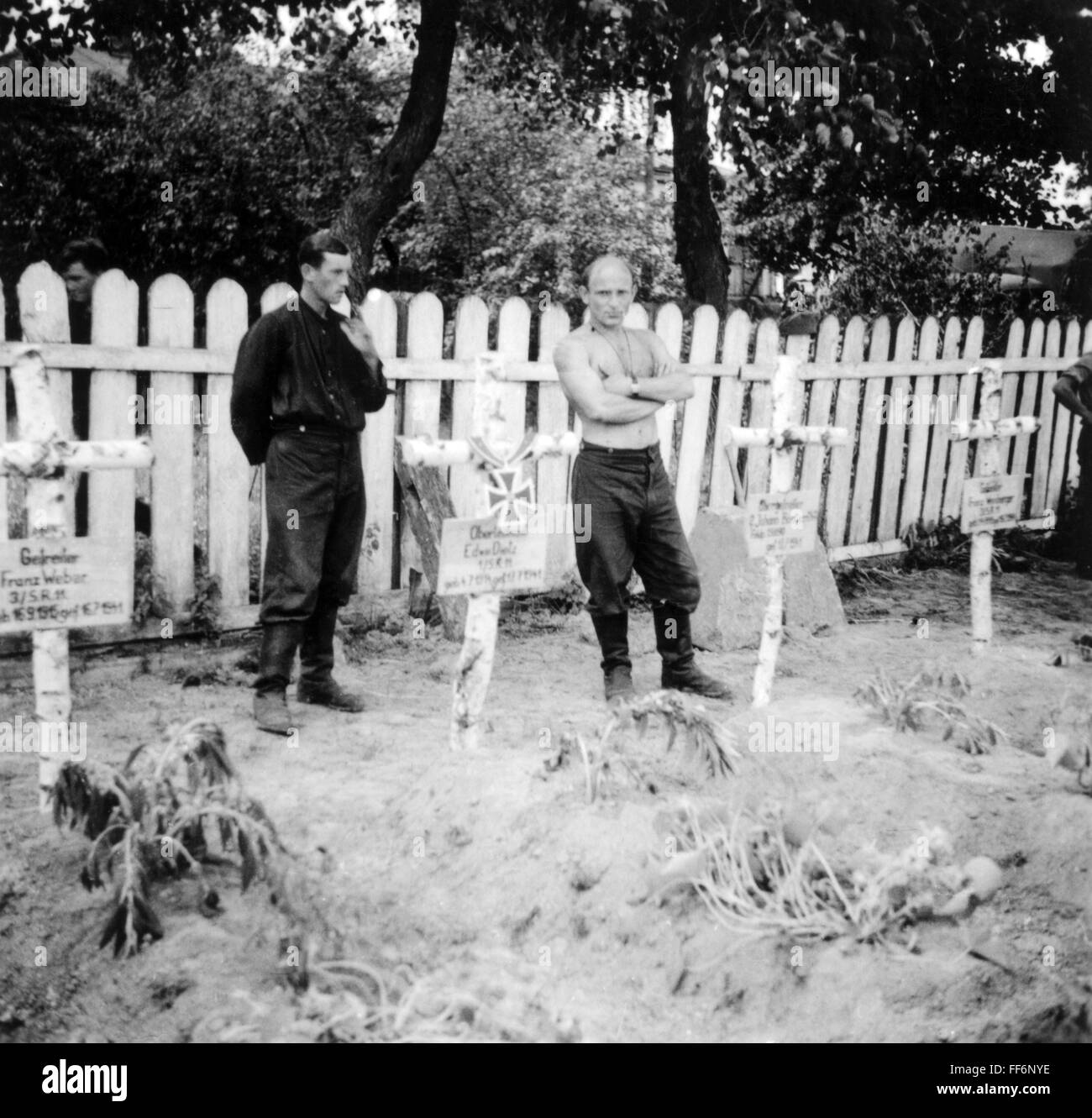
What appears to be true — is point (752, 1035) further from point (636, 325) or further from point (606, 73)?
point (606, 73)

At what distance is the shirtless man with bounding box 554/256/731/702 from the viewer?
4660 mm

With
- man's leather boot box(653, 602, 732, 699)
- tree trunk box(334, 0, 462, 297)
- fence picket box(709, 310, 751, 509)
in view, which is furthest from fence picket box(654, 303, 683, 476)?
tree trunk box(334, 0, 462, 297)

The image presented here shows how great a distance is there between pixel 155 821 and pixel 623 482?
7.96 ft

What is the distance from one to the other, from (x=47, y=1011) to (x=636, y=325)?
4.75 m

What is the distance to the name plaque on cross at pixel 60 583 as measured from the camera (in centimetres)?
312

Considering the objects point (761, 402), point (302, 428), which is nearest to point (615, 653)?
point (302, 428)

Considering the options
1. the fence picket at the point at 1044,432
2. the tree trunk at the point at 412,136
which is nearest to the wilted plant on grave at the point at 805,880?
the fence picket at the point at 1044,432

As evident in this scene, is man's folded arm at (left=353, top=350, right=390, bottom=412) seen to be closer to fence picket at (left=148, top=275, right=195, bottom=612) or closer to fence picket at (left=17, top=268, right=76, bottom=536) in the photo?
Result: fence picket at (left=148, top=275, right=195, bottom=612)

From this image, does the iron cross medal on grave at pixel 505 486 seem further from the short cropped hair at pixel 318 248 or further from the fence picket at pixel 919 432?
the fence picket at pixel 919 432

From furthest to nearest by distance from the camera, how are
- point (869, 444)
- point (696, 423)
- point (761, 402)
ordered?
point (869, 444), point (761, 402), point (696, 423)

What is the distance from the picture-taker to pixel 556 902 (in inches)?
116

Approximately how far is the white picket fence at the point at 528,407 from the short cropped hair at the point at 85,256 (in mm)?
358

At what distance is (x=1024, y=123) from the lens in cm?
1022

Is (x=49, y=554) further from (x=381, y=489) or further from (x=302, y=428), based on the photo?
(x=381, y=489)
